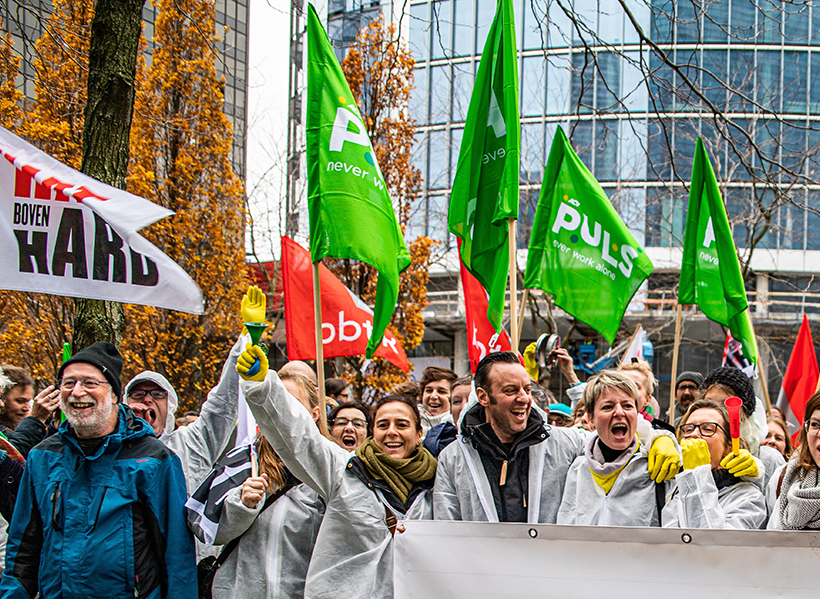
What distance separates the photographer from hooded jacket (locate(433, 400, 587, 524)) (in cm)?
362

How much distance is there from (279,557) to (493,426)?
112 cm

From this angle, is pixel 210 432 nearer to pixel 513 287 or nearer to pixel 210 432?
pixel 210 432

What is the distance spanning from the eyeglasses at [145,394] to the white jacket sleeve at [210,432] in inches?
14.1

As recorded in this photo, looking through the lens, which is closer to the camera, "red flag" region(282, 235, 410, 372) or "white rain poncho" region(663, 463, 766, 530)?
"white rain poncho" region(663, 463, 766, 530)

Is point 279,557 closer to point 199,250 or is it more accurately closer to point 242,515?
point 242,515

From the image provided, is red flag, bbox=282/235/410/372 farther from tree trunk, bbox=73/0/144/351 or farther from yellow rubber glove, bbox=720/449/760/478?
yellow rubber glove, bbox=720/449/760/478

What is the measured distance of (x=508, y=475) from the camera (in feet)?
12.1

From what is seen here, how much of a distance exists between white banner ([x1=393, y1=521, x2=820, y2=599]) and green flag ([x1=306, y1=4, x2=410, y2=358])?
2.27 meters

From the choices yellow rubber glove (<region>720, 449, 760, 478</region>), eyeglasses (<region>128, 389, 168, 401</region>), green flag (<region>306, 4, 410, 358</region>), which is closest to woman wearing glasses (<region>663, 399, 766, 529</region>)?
yellow rubber glove (<region>720, 449, 760, 478</region>)

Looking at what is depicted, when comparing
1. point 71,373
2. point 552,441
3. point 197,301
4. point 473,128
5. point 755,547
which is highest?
point 473,128

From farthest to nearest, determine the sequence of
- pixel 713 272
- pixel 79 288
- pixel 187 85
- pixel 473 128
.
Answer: pixel 187 85 < pixel 713 272 < pixel 473 128 < pixel 79 288

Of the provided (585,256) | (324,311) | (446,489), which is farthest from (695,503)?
(324,311)

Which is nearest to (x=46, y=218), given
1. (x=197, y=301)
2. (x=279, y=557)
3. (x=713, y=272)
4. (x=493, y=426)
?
(x=197, y=301)

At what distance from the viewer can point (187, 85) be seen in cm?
1355
